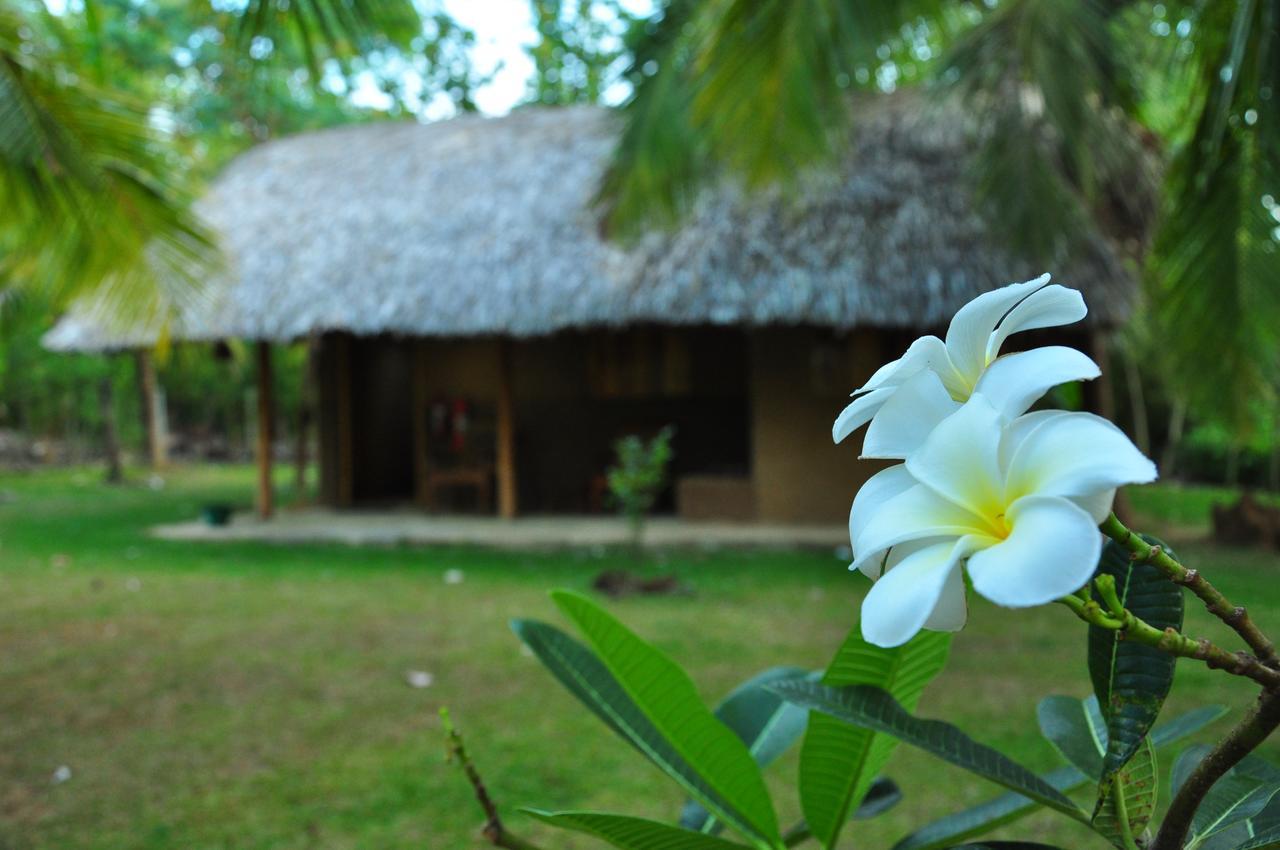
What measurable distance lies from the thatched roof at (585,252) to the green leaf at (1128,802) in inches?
226

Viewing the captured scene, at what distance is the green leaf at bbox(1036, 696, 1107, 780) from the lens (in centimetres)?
68

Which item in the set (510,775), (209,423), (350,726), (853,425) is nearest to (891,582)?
(853,425)

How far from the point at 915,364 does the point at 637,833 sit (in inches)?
13.9

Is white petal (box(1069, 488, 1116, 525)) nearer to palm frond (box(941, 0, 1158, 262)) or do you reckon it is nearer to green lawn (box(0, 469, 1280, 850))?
green lawn (box(0, 469, 1280, 850))

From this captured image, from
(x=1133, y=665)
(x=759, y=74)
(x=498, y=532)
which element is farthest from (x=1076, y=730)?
(x=498, y=532)

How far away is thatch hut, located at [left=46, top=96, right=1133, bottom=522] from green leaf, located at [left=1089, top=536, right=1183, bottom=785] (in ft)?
18.8

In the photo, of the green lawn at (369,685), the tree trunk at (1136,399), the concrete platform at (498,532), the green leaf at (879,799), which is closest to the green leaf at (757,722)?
the green leaf at (879,799)

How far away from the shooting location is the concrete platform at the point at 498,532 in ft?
24.4

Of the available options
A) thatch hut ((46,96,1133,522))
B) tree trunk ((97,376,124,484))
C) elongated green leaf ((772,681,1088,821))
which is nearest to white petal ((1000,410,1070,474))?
elongated green leaf ((772,681,1088,821))

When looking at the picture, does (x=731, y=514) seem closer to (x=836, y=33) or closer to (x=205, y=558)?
(x=205, y=558)

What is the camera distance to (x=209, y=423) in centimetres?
1786

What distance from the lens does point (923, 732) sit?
0.63 m

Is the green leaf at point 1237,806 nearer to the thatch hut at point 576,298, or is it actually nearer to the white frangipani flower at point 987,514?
the white frangipani flower at point 987,514

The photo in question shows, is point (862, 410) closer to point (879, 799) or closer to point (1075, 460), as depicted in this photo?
point (1075, 460)
